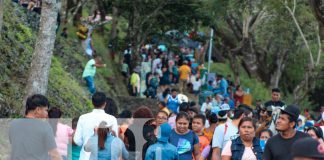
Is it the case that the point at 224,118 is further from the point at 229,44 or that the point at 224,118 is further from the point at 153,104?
the point at 229,44

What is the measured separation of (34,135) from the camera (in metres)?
8.79

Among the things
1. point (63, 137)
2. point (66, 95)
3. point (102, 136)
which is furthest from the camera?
point (66, 95)

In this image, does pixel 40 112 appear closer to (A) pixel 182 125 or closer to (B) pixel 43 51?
(A) pixel 182 125

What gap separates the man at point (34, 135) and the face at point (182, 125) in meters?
2.71

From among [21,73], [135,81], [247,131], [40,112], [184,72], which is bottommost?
[247,131]

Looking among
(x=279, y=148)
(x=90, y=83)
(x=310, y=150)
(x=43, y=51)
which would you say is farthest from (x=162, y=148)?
(x=90, y=83)

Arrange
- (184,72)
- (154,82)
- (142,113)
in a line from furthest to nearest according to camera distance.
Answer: (184,72)
(154,82)
(142,113)

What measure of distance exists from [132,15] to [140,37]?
2.59 feet

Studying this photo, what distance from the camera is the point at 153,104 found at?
1099 inches

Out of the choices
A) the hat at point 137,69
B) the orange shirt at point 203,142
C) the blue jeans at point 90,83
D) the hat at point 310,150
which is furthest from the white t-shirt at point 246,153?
the hat at point 137,69

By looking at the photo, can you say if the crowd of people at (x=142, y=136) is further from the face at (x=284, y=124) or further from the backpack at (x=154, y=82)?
the backpack at (x=154, y=82)

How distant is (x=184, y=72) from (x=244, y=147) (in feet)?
75.5

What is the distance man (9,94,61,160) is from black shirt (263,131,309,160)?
2201 millimetres

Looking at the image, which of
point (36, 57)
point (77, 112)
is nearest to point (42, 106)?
point (36, 57)
